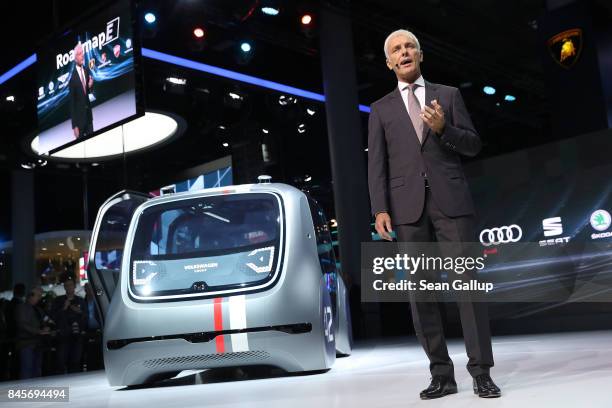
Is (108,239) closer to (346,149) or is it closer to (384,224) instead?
(384,224)

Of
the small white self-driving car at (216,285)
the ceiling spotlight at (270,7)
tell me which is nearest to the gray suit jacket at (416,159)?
the small white self-driving car at (216,285)

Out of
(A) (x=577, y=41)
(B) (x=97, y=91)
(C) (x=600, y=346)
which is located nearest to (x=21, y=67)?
(B) (x=97, y=91)

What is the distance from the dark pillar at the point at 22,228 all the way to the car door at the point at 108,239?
38.9 feet

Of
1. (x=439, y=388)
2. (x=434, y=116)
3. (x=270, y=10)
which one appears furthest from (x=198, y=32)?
(x=439, y=388)

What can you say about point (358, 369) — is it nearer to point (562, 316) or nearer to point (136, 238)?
point (136, 238)

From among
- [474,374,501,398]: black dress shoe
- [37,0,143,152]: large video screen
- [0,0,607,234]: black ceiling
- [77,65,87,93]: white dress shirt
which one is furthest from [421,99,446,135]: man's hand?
[0,0,607,234]: black ceiling

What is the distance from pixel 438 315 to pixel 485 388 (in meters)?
0.40

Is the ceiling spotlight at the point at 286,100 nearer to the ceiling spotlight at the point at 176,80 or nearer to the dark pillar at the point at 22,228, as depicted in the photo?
the ceiling spotlight at the point at 176,80

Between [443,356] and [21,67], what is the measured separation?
1015 centimetres

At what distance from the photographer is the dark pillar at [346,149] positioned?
1021 cm

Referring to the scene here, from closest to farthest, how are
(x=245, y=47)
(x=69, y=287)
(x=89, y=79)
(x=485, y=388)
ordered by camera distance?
(x=485, y=388)
(x=89, y=79)
(x=69, y=287)
(x=245, y=47)

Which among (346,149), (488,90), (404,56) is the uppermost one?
(488,90)

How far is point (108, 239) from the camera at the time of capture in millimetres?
4715

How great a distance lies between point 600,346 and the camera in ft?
15.1
